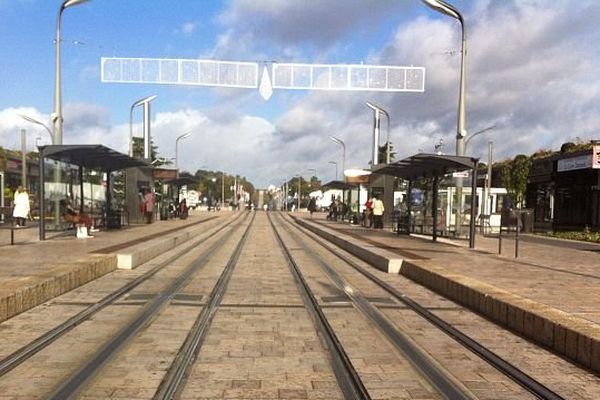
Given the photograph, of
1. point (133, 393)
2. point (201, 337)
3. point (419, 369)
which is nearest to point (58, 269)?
point (201, 337)

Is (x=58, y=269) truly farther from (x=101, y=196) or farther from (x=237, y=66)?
(x=101, y=196)

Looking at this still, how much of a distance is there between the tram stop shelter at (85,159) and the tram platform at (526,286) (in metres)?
8.47

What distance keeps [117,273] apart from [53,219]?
9.00 m

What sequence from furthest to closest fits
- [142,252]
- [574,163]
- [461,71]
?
[574,163], [461,71], [142,252]

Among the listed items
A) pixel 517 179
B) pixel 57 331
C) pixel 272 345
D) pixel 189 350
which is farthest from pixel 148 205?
pixel 517 179

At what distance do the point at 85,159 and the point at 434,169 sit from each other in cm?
1224

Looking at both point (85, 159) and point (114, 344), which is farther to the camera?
point (85, 159)

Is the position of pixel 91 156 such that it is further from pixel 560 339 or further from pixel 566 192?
pixel 566 192

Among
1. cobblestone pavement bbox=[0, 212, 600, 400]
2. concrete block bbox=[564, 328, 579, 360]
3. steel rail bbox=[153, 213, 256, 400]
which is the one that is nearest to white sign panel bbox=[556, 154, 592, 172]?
cobblestone pavement bbox=[0, 212, 600, 400]

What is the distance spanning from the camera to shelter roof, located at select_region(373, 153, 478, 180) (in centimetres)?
1833

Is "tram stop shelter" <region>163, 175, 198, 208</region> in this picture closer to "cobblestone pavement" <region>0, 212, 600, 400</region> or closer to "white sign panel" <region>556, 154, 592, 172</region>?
"white sign panel" <region>556, 154, 592, 172</region>

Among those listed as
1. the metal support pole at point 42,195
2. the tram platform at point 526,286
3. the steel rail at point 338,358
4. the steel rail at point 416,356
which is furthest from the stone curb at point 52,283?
the tram platform at point 526,286

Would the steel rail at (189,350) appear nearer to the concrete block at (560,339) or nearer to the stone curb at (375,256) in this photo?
the concrete block at (560,339)

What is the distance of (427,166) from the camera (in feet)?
72.5
